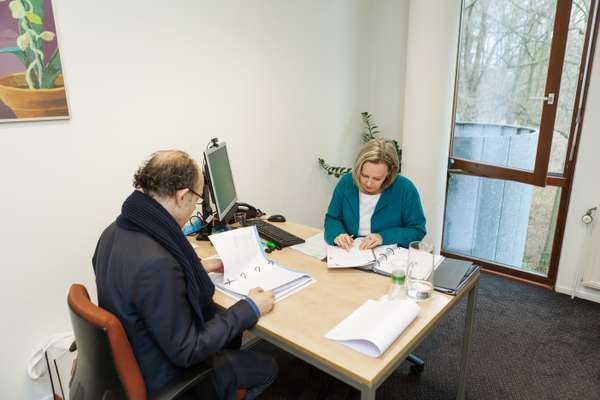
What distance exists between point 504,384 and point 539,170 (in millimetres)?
1486

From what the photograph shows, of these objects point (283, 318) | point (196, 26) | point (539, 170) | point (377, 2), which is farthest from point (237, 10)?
point (539, 170)

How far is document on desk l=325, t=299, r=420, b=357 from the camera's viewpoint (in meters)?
1.21

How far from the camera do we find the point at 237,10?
2498mm

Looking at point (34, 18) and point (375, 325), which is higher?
point (34, 18)

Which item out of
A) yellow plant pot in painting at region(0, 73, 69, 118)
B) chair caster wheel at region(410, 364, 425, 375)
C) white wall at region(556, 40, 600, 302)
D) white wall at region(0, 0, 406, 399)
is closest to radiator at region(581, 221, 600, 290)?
white wall at region(556, 40, 600, 302)

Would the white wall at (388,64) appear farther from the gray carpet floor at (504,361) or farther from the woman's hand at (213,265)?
the woman's hand at (213,265)

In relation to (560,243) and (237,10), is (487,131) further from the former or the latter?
(237,10)

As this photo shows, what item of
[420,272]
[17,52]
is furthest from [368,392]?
[17,52]

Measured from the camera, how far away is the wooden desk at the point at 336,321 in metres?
1.16

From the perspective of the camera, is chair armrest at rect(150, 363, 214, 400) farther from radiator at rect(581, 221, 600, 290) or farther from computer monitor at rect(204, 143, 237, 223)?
radiator at rect(581, 221, 600, 290)

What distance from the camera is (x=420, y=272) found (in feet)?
5.35

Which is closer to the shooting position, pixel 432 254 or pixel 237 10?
pixel 432 254

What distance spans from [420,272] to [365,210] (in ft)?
1.91

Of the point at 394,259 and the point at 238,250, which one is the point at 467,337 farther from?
the point at 238,250
